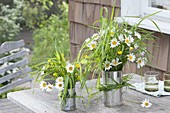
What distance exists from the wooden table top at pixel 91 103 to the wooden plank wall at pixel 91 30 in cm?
45

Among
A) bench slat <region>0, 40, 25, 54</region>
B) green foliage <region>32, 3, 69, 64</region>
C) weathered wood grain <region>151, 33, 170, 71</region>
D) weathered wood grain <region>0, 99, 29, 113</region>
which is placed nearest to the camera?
weathered wood grain <region>151, 33, 170, 71</region>

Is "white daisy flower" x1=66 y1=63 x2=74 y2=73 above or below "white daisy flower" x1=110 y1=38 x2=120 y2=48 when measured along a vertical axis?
below

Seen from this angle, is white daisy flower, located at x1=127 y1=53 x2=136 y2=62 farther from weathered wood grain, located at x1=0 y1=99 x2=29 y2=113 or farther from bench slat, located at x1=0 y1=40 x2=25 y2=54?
bench slat, located at x1=0 y1=40 x2=25 y2=54

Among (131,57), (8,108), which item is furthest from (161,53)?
(8,108)

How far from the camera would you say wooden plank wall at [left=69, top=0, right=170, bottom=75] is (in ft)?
9.25

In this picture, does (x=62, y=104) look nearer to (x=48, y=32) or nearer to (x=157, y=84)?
(x=157, y=84)

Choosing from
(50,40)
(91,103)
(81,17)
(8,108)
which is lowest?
(8,108)

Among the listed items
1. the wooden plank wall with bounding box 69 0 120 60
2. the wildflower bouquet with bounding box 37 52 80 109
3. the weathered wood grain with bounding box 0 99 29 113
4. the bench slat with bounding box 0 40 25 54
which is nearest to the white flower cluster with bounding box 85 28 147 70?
the wildflower bouquet with bounding box 37 52 80 109

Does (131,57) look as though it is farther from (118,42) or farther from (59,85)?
(59,85)

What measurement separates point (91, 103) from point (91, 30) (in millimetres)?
1305

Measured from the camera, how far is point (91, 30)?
350cm

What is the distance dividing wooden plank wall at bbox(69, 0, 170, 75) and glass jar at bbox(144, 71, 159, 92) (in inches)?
16.6

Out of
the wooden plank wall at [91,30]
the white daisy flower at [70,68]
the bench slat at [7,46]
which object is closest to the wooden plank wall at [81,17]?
the wooden plank wall at [91,30]

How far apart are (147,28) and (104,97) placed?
0.74 m
